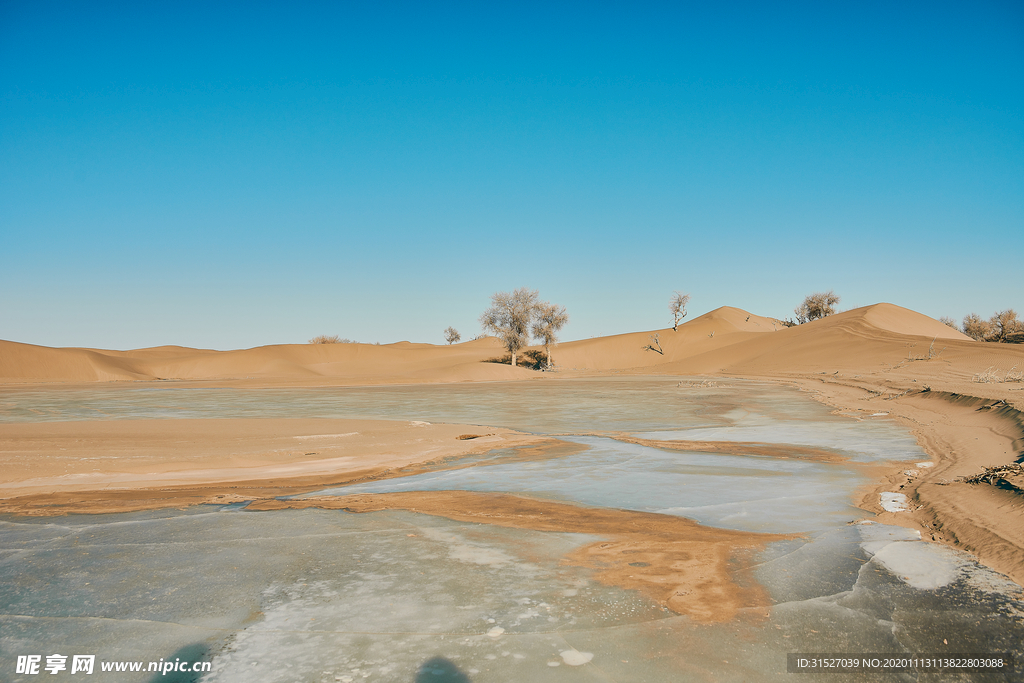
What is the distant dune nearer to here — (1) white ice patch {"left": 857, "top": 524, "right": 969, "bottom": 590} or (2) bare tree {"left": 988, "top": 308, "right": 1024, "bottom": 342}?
(2) bare tree {"left": 988, "top": 308, "right": 1024, "bottom": 342}

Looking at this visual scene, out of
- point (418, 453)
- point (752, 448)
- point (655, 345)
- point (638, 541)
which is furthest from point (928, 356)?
point (655, 345)

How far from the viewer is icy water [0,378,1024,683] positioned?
317 centimetres

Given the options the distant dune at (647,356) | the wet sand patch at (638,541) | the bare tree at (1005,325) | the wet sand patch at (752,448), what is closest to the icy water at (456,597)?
the wet sand patch at (638,541)

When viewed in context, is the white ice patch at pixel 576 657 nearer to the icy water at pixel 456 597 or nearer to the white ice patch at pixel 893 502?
the icy water at pixel 456 597

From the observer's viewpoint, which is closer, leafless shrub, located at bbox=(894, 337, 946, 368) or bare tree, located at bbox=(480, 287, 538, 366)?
leafless shrub, located at bbox=(894, 337, 946, 368)

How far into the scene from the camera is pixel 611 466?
8.73 metres

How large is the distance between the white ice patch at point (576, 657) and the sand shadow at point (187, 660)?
1937mm

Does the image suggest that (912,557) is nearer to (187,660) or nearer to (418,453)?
(187,660)

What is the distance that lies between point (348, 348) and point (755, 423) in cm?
6956

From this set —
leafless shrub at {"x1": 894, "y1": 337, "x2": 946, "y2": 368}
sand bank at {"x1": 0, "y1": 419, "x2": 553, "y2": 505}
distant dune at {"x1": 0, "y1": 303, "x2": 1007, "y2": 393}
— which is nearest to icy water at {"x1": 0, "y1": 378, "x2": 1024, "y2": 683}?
sand bank at {"x1": 0, "y1": 419, "x2": 553, "y2": 505}

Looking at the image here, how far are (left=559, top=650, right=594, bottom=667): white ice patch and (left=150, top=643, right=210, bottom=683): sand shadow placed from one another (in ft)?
6.35

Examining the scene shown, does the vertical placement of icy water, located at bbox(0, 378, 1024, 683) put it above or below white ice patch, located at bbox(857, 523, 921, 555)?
below

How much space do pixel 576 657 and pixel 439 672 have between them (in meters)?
0.75

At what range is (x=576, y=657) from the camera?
3.17 m
